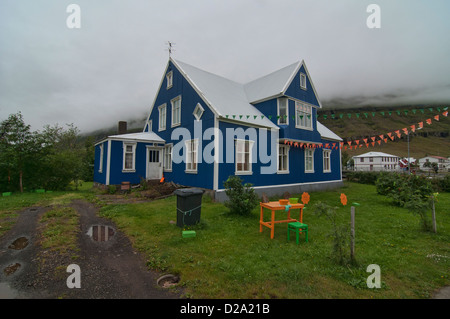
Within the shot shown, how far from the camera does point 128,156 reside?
16547 mm

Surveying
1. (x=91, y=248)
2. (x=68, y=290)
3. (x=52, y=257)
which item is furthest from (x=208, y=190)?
(x=68, y=290)

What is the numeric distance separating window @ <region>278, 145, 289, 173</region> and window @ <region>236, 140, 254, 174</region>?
121 inches

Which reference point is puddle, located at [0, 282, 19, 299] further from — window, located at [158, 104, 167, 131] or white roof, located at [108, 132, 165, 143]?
window, located at [158, 104, 167, 131]

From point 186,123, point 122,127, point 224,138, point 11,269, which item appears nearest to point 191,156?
point 186,123

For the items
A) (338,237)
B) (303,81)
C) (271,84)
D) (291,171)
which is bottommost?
(338,237)

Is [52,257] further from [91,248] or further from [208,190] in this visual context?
[208,190]

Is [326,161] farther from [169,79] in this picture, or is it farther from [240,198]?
[169,79]

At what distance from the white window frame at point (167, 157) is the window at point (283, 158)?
835 centimetres

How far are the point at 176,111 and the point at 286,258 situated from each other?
46.9ft

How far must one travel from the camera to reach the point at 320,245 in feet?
19.3

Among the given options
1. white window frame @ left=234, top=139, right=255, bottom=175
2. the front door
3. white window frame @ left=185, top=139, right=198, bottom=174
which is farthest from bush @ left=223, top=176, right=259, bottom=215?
the front door
